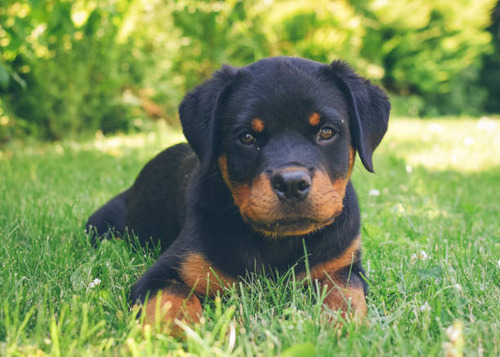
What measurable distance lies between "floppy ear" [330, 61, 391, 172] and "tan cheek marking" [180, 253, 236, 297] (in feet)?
2.87

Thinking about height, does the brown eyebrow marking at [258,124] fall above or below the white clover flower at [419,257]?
above

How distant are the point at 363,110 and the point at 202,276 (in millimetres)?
1121

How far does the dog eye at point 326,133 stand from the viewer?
2.43 m

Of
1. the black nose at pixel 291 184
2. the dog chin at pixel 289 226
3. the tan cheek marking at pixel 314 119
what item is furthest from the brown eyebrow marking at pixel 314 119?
the dog chin at pixel 289 226

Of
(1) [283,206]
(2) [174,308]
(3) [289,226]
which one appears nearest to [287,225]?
(3) [289,226]

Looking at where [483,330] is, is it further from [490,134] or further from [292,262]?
[490,134]

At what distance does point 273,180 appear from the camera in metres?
2.14

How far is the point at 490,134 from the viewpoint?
27.3 ft

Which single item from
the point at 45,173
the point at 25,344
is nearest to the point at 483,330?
the point at 25,344

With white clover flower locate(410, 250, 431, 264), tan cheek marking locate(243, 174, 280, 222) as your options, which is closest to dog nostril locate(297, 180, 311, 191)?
tan cheek marking locate(243, 174, 280, 222)

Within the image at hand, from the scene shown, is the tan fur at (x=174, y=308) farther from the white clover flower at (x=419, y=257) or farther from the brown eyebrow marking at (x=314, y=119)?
the white clover flower at (x=419, y=257)

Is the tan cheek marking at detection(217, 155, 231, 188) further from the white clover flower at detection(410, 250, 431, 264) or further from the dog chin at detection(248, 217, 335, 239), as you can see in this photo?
the white clover flower at detection(410, 250, 431, 264)

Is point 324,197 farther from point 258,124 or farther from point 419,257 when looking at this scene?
point 419,257

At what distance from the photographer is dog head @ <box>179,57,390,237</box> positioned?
2.18m
